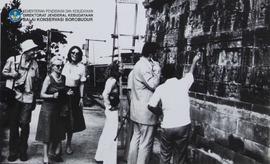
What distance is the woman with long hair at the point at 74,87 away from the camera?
237 inches

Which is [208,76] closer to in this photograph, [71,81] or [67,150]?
[71,81]

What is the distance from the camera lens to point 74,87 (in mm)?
6156

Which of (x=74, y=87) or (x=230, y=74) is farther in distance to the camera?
(x=74, y=87)

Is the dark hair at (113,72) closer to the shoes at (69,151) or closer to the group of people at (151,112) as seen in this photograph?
the group of people at (151,112)

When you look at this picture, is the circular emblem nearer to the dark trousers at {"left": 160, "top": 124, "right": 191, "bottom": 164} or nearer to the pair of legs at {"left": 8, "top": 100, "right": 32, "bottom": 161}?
the pair of legs at {"left": 8, "top": 100, "right": 32, "bottom": 161}

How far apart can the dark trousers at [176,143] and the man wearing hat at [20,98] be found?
7.80ft

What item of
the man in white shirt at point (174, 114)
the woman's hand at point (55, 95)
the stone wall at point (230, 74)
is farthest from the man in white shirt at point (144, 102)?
the woman's hand at point (55, 95)

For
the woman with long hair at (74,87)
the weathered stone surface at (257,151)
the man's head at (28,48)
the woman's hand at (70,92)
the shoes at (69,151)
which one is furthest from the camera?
the shoes at (69,151)

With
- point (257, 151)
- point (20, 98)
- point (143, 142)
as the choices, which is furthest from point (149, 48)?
point (20, 98)

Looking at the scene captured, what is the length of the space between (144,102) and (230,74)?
1278 millimetres

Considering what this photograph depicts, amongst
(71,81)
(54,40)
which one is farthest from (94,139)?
(54,40)

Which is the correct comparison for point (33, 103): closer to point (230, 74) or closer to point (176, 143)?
point (176, 143)

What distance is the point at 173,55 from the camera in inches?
288

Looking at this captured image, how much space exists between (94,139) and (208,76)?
10.3ft
